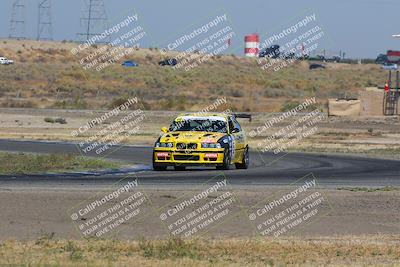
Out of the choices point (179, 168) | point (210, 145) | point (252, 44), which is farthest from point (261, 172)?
point (252, 44)

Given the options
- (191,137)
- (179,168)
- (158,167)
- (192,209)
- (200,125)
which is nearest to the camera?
(192,209)

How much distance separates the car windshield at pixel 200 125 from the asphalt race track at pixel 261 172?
1.04 metres

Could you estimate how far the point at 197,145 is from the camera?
27.5 m

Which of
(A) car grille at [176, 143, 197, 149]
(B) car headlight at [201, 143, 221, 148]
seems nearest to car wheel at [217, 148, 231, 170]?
(B) car headlight at [201, 143, 221, 148]

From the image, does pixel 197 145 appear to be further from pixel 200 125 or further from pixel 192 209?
pixel 192 209

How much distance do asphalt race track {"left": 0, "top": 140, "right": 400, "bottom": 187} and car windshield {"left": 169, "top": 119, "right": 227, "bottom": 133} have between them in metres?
1.04

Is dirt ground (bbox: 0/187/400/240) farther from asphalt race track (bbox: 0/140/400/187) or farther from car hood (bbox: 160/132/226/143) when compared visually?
car hood (bbox: 160/132/226/143)

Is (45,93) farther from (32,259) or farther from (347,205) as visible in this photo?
(32,259)

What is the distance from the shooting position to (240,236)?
16.6m

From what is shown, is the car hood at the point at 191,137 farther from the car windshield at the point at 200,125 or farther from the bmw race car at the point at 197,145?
the car windshield at the point at 200,125

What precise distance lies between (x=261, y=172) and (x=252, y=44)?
102 m

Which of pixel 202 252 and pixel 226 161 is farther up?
pixel 202 252

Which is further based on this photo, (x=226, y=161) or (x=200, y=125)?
(x=200, y=125)

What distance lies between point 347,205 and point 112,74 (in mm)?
91823
